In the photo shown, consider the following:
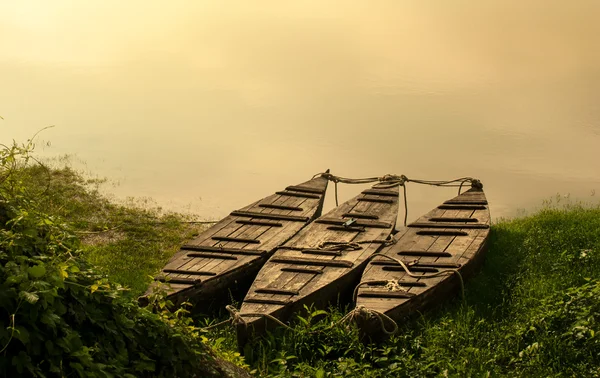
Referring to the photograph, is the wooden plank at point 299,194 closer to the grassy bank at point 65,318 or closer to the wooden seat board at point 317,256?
the wooden seat board at point 317,256

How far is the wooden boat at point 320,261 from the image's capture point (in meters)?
7.41

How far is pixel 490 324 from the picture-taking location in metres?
7.62

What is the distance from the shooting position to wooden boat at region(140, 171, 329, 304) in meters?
7.98

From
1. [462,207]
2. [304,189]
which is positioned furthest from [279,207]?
[462,207]

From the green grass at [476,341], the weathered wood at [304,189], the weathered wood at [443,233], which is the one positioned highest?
the weathered wood at [304,189]

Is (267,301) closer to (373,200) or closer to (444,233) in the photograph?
(444,233)

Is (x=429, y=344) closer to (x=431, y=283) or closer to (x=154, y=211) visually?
(x=431, y=283)

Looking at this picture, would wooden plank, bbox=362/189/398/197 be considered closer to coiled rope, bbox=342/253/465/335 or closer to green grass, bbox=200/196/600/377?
coiled rope, bbox=342/253/465/335

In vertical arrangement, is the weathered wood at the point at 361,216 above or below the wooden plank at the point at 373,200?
below

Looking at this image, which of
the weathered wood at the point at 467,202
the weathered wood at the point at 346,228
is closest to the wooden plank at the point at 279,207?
the weathered wood at the point at 346,228

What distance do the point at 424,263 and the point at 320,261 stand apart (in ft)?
3.43

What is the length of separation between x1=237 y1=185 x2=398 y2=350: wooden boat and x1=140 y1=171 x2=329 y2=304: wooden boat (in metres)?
0.22

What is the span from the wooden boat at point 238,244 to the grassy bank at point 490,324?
0.37 m

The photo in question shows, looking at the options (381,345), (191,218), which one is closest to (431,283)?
(381,345)
